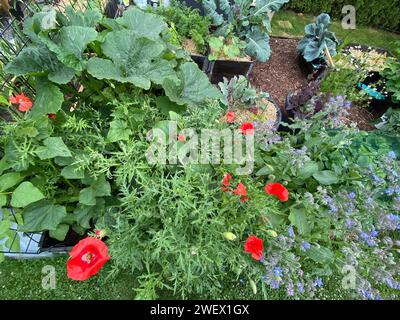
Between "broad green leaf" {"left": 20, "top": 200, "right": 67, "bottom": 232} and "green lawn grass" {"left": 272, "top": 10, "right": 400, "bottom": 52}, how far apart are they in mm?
3399

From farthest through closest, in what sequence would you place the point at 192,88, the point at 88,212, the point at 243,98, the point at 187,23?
1. the point at 187,23
2. the point at 243,98
3. the point at 192,88
4. the point at 88,212

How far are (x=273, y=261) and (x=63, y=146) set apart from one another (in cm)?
119

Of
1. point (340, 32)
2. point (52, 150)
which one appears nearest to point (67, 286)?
point (52, 150)

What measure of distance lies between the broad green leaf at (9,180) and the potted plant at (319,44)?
284 centimetres

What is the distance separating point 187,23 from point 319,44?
55.8 inches

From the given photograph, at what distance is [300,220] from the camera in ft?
5.45

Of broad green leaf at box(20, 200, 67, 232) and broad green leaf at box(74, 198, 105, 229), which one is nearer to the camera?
broad green leaf at box(20, 200, 67, 232)

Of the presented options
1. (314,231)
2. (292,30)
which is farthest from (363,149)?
(292,30)

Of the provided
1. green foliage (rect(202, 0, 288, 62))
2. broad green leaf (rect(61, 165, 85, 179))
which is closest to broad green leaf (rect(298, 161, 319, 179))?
broad green leaf (rect(61, 165, 85, 179))

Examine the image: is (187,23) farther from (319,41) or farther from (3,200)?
(3,200)

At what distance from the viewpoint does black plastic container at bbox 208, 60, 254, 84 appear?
2.90 metres

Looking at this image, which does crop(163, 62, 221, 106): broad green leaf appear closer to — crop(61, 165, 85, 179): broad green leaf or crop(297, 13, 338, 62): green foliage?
crop(61, 165, 85, 179): broad green leaf
